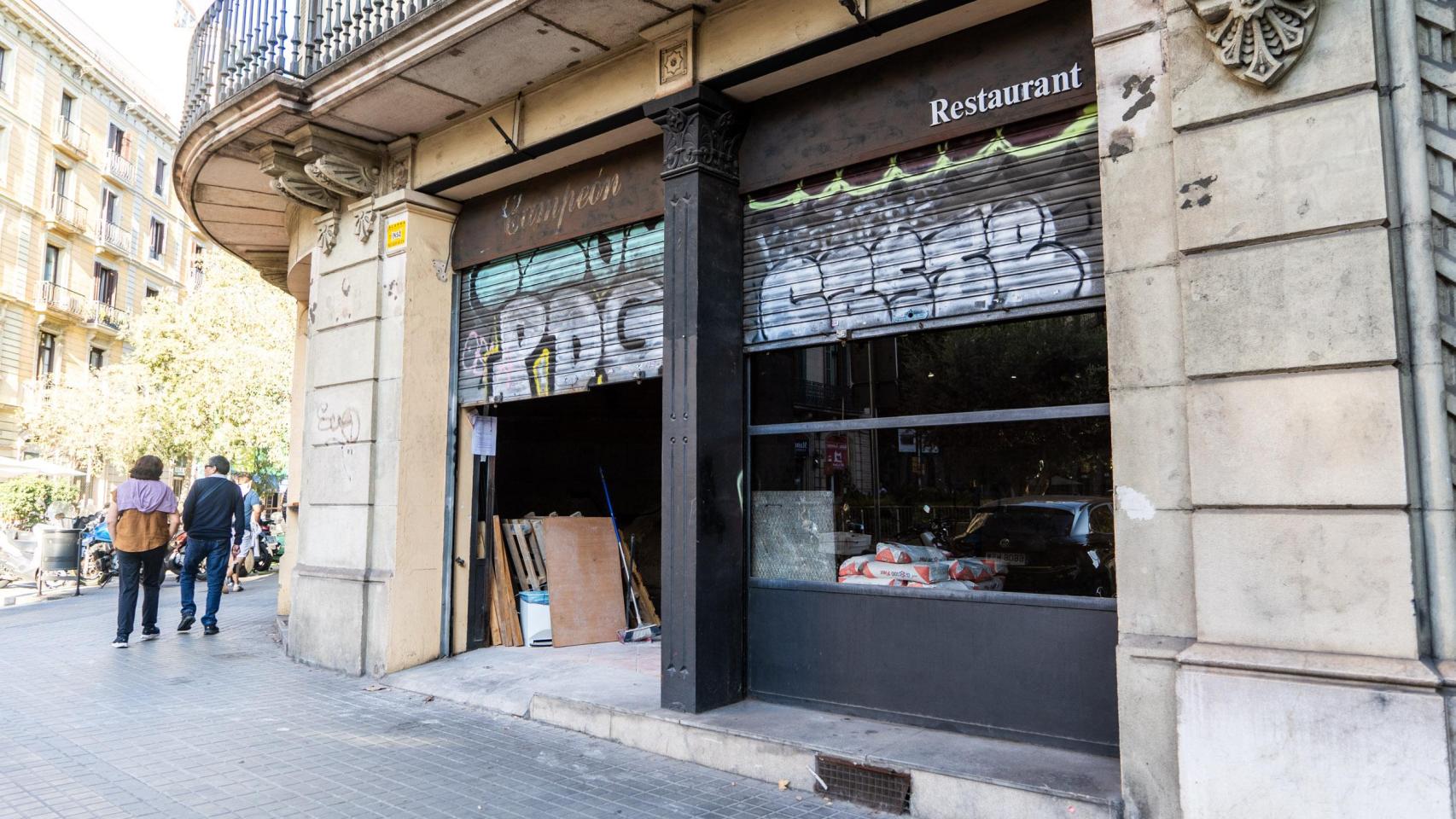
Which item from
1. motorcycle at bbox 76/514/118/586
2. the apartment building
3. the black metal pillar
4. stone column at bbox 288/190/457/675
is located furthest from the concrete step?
the apartment building

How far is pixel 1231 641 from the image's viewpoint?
3660mm

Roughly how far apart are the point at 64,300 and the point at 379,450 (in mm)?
34507

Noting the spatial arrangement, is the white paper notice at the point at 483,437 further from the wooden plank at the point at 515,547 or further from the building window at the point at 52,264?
the building window at the point at 52,264

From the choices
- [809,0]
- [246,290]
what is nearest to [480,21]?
[809,0]

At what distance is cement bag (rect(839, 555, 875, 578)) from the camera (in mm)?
5711

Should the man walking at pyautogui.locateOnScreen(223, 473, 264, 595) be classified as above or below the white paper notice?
below

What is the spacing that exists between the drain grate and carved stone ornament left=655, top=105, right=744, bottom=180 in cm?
374

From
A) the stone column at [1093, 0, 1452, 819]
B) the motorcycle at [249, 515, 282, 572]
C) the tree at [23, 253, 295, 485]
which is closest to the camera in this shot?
the stone column at [1093, 0, 1452, 819]

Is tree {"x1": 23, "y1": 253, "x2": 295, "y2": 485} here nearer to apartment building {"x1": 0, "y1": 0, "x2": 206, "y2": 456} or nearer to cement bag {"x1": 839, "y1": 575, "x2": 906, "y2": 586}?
apartment building {"x1": 0, "y1": 0, "x2": 206, "y2": 456}

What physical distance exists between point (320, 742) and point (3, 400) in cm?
3395

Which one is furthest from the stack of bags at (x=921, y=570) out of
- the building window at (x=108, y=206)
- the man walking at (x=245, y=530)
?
the building window at (x=108, y=206)

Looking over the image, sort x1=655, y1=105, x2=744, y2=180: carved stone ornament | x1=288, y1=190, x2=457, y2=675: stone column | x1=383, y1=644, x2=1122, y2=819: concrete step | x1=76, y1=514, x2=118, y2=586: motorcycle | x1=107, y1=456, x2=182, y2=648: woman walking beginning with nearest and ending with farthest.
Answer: x1=383, y1=644, x2=1122, y2=819: concrete step
x1=655, y1=105, x2=744, y2=180: carved stone ornament
x1=288, y1=190, x2=457, y2=675: stone column
x1=107, y1=456, x2=182, y2=648: woman walking
x1=76, y1=514, x2=118, y2=586: motorcycle

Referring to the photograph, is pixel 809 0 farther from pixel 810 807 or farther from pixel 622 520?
pixel 622 520

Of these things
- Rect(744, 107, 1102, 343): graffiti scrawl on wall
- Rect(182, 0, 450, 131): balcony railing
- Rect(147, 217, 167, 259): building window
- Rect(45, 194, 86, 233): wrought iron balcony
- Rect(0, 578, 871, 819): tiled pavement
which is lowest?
Rect(0, 578, 871, 819): tiled pavement
